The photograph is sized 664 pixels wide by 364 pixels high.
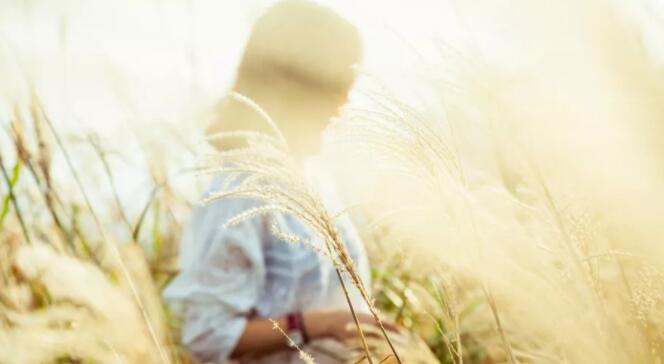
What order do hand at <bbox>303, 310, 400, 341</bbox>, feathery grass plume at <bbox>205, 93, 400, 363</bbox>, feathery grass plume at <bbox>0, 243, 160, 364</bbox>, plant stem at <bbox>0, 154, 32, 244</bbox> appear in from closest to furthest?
feathery grass plume at <bbox>205, 93, 400, 363</bbox> → feathery grass plume at <bbox>0, 243, 160, 364</bbox> → plant stem at <bbox>0, 154, 32, 244</bbox> → hand at <bbox>303, 310, 400, 341</bbox>

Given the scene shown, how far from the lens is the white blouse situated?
1770 mm

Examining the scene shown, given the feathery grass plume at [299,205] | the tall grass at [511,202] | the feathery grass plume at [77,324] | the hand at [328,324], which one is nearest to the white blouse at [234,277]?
the hand at [328,324]

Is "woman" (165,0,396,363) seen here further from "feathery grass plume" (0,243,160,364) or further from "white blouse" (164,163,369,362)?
"feathery grass plume" (0,243,160,364)

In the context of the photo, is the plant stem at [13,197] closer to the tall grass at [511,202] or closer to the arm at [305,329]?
the tall grass at [511,202]

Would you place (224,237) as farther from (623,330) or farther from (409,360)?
(623,330)

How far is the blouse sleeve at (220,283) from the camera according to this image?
1.76 metres

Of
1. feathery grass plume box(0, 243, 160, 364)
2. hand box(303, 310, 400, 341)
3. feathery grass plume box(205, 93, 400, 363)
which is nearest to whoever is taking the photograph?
feathery grass plume box(205, 93, 400, 363)

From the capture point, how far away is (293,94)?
2014mm

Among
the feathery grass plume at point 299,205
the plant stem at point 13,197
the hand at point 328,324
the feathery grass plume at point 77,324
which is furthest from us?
the hand at point 328,324

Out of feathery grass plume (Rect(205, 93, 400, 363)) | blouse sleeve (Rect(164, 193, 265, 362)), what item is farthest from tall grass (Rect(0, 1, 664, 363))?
blouse sleeve (Rect(164, 193, 265, 362))

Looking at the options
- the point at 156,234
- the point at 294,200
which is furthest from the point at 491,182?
the point at 156,234

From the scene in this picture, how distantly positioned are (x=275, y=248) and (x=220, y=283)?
191mm

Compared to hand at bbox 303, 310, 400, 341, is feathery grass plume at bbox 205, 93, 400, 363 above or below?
above

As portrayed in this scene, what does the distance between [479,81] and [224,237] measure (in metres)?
1.04
